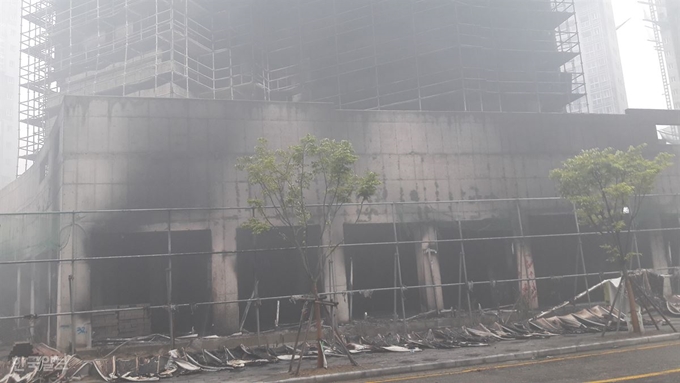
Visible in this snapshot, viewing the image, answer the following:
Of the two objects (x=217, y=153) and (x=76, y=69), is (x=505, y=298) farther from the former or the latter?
(x=76, y=69)

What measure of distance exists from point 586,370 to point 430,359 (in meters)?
3.97

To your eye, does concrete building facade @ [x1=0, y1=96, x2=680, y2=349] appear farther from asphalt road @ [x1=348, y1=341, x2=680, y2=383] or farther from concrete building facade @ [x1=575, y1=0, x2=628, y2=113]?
concrete building facade @ [x1=575, y1=0, x2=628, y2=113]

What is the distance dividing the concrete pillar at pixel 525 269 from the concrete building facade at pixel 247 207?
5 centimetres

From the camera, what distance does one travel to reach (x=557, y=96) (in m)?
36.7

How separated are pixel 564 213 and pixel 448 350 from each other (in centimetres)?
1147

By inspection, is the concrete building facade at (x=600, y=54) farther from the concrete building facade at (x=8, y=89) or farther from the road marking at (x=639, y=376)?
the concrete building facade at (x=8, y=89)

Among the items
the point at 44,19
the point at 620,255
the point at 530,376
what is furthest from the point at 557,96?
the point at 44,19

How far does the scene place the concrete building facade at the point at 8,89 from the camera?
82.4 metres

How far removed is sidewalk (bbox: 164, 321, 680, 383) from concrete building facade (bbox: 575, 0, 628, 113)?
68646 millimetres

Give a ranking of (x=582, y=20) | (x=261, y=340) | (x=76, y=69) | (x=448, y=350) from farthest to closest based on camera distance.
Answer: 1. (x=582, y=20)
2. (x=76, y=69)
3. (x=261, y=340)
4. (x=448, y=350)

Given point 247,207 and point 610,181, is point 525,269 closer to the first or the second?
point 610,181

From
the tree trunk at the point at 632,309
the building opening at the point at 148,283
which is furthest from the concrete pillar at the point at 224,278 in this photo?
the tree trunk at the point at 632,309

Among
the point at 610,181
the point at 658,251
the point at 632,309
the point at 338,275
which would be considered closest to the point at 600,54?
the point at 658,251

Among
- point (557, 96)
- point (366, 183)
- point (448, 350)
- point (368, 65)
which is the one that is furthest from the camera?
point (557, 96)
